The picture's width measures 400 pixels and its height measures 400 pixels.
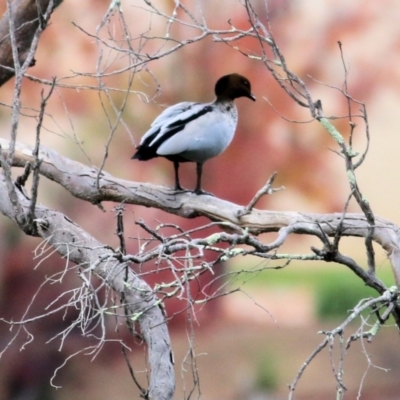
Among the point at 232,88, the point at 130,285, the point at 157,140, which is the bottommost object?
the point at 130,285

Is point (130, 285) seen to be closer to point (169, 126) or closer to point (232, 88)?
point (169, 126)

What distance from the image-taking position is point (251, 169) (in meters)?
2.32

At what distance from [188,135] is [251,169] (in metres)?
0.80

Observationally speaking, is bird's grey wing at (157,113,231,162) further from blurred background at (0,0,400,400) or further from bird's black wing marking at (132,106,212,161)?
blurred background at (0,0,400,400)

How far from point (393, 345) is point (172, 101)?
44.5 inches

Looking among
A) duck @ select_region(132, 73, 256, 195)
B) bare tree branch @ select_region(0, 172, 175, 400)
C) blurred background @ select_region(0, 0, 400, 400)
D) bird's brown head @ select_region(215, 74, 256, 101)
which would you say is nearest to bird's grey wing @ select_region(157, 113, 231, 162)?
duck @ select_region(132, 73, 256, 195)

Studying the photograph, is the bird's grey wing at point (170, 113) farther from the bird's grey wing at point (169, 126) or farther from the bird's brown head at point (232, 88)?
the bird's brown head at point (232, 88)

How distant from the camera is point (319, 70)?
2.28m

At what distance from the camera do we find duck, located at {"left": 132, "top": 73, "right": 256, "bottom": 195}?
1537mm

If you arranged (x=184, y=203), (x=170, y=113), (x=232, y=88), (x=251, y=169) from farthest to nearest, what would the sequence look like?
1. (x=251, y=169)
2. (x=232, y=88)
3. (x=170, y=113)
4. (x=184, y=203)

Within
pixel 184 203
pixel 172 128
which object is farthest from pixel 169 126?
pixel 184 203

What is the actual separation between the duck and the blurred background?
0.63 metres

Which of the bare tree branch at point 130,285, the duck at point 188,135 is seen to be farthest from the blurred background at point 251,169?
the bare tree branch at point 130,285

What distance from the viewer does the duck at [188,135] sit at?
1537 mm
